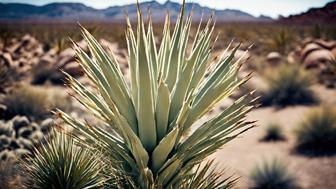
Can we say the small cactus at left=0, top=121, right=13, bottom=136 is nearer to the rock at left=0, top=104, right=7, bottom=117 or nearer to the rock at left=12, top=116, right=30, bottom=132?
the rock at left=12, top=116, right=30, bottom=132

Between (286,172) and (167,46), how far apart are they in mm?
4439

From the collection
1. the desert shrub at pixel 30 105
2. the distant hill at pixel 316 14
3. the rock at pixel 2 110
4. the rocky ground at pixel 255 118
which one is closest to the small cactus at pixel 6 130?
the rocky ground at pixel 255 118

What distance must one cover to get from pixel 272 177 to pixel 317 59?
970 centimetres

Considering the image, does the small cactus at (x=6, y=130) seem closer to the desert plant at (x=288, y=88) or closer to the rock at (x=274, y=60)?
the desert plant at (x=288, y=88)

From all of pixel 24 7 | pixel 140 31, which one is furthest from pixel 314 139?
pixel 24 7

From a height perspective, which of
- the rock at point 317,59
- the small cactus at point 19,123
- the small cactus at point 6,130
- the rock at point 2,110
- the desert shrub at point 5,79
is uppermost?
the rock at point 317,59

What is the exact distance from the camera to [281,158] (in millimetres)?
6750

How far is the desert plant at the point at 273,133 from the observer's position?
8.21 meters

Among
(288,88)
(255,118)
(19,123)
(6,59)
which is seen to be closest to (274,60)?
(288,88)

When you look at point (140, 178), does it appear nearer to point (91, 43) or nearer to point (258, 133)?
point (91, 43)

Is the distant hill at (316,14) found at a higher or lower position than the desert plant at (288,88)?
higher

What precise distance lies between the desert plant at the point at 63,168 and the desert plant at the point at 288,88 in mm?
8706

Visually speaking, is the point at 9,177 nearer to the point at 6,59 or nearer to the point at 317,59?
the point at 317,59

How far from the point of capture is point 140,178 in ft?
6.98
